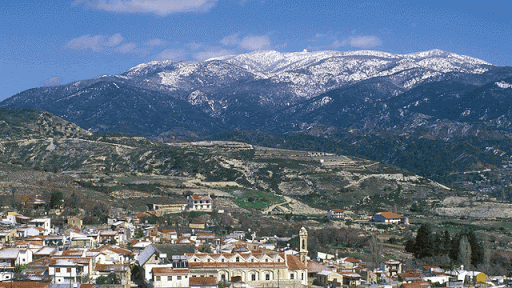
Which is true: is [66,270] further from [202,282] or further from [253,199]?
[253,199]

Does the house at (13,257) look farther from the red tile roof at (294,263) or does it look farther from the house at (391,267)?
the house at (391,267)

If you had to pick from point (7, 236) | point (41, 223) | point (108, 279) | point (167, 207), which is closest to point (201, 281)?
point (108, 279)

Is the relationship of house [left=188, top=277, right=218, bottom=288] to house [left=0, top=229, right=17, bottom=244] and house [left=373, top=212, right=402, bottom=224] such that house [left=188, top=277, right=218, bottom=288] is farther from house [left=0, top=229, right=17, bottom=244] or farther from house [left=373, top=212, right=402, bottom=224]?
house [left=373, top=212, right=402, bottom=224]

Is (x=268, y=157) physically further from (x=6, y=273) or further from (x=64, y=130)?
(x=6, y=273)

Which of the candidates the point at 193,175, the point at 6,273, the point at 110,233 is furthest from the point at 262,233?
the point at 193,175

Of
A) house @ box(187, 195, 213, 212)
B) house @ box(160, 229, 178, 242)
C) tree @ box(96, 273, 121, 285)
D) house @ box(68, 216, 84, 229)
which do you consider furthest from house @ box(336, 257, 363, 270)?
house @ box(187, 195, 213, 212)

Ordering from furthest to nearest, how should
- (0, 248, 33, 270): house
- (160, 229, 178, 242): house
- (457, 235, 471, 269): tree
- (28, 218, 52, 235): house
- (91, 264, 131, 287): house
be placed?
(457, 235, 471, 269): tree < (28, 218, 52, 235): house < (160, 229, 178, 242): house < (0, 248, 33, 270): house < (91, 264, 131, 287): house
